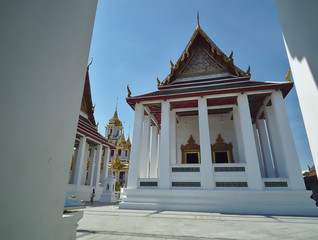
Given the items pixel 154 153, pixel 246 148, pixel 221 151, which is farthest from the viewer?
pixel 154 153

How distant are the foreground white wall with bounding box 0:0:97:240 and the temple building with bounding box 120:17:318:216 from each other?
676cm

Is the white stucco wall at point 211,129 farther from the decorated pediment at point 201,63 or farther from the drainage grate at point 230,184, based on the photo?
the drainage grate at point 230,184

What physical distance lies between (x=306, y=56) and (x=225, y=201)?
259 inches

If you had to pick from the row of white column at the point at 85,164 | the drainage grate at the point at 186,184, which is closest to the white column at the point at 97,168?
the row of white column at the point at 85,164

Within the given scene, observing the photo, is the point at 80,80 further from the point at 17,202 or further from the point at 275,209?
the point at 275,209

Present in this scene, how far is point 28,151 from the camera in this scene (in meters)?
0.91

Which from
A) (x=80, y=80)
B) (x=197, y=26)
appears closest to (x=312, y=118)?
(x=80, y=80)

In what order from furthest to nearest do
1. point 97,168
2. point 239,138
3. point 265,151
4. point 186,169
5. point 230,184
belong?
point 97,168
point 265,151
point 239,138
point 186,169
point 230,184

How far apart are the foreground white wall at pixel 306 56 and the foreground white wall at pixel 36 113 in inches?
67.0

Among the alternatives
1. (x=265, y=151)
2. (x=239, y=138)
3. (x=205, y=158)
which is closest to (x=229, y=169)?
(x=205, y=158)

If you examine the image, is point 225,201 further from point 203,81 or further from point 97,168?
point 97,168

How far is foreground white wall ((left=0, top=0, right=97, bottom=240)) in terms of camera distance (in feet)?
2.71

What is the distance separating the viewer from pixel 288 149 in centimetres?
693

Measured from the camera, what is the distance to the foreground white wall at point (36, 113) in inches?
32.5
